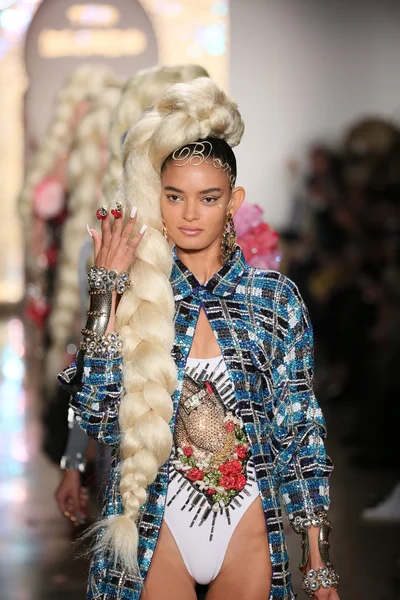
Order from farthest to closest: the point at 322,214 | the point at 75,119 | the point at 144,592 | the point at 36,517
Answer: the point at 322,214, the point at 75,119, the point at 36,517, the point at 144,592

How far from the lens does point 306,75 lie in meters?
6.62

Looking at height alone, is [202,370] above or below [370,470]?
above

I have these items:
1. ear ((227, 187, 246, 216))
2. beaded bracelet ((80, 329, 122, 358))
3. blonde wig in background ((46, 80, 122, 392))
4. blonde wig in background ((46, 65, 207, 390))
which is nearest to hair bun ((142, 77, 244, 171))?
ear ((227, 187, 246, 216))

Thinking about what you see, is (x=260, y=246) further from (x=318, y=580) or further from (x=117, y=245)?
(x=318, y=580)

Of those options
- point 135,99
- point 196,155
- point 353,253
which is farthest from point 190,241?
point 353,253

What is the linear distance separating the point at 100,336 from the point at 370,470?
3951mm

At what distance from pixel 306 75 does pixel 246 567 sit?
4737 millimetres

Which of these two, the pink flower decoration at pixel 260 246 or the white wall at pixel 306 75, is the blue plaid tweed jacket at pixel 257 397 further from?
the white wall at pixel 306 75

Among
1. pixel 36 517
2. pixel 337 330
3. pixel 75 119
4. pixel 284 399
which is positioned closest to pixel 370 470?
pixel 337 330

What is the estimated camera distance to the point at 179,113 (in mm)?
2346

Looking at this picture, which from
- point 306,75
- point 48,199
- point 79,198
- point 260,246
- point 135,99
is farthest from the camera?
point 306,75

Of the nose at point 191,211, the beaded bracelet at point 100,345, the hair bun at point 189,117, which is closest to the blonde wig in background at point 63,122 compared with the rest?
the hair bun at point 189,117

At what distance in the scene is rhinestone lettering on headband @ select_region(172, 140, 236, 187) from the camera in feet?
7.66

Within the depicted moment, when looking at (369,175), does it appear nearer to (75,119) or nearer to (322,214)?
(322,214)
